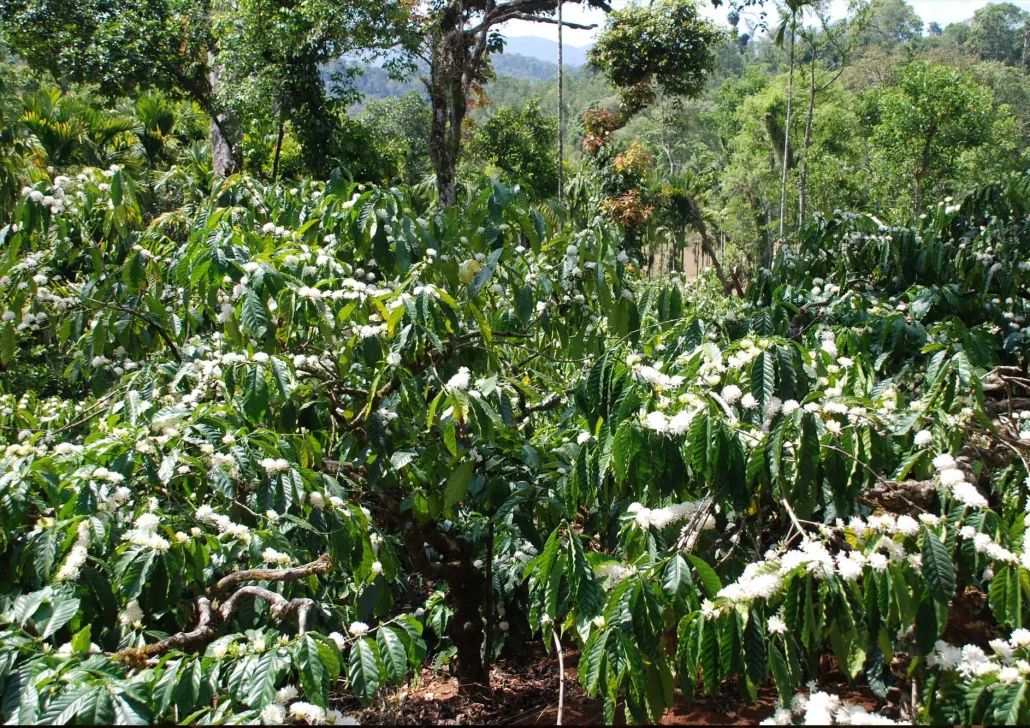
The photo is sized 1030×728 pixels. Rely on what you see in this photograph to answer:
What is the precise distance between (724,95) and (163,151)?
2419 centimetres

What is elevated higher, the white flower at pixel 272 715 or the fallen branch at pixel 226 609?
the white flower at pixel 272 715

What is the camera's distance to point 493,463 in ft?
9.05

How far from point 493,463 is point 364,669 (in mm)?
1323

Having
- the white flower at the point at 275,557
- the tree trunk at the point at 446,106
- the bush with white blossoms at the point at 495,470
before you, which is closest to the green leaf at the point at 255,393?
the bush with white blossoms at the point at 495,470

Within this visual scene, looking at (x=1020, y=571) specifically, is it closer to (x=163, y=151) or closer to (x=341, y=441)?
(x=341, y=441)

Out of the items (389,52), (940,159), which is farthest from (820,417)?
(940,159)

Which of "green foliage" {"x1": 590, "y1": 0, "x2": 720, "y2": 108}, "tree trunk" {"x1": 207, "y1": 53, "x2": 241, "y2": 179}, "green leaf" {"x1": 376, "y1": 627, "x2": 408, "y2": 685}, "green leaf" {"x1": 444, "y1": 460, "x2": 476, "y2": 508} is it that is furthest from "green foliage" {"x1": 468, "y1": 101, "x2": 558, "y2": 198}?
"green leaf" {"x1": 376, "y1": 627, "x2": 408, "y2": 685}

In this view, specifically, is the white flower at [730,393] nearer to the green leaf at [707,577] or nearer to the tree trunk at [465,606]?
the green leaf at [707,577]

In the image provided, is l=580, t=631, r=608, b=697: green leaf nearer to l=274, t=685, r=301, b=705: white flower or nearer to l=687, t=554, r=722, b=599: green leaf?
l=687, t=554, r=722, b=599: green leaf

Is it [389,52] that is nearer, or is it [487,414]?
[487,414]

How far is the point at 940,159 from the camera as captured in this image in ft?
49.2

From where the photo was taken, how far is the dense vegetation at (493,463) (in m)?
1.44

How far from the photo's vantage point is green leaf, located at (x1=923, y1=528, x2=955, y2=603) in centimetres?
136

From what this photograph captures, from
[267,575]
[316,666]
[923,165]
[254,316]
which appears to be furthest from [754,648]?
[923,165]
